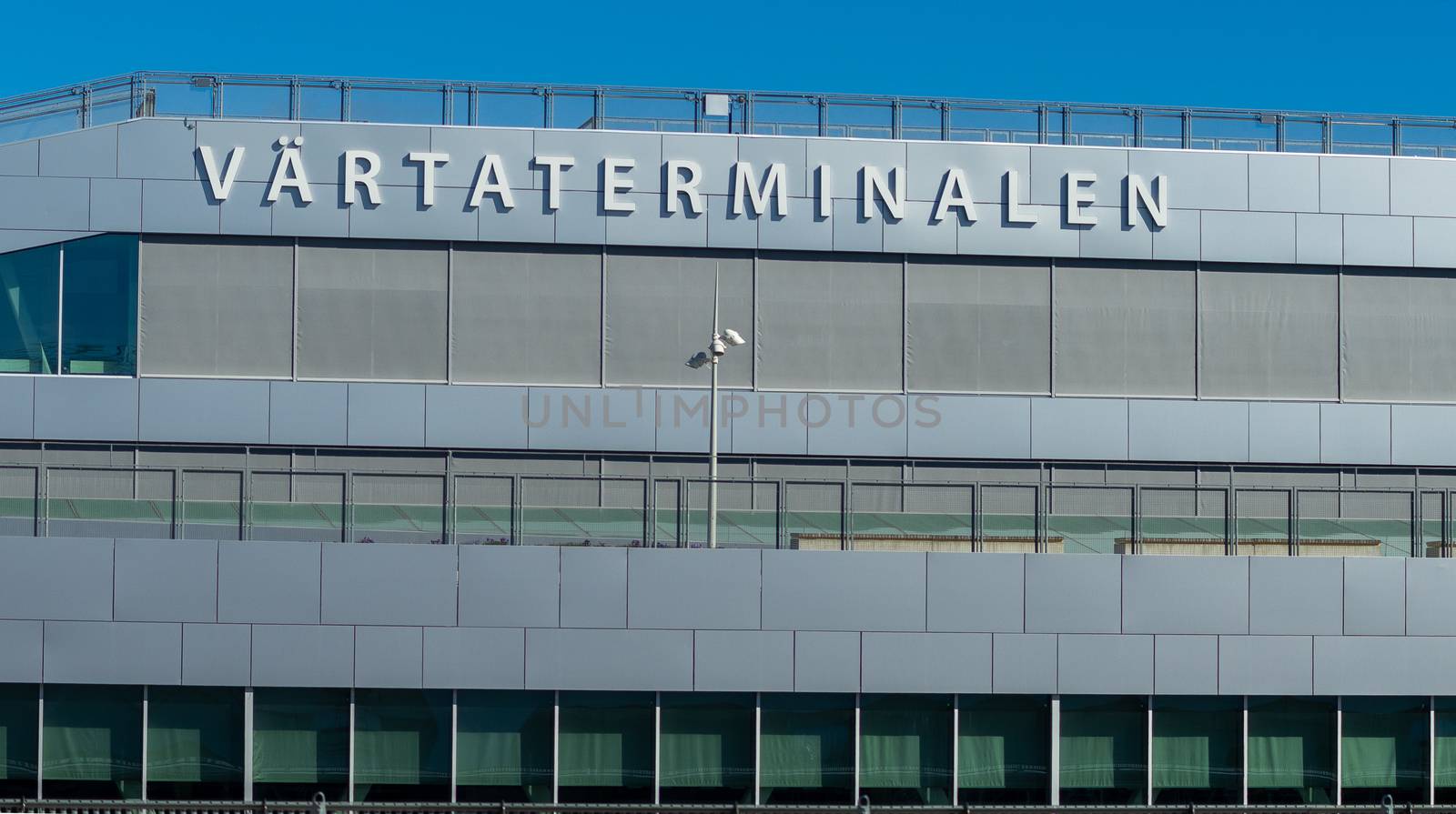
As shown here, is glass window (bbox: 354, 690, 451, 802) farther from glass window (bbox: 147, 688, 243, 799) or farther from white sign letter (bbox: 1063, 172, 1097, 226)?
white sign letter (bbox: 1063, 172, 1097, 226)

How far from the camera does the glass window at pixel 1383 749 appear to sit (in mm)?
20750

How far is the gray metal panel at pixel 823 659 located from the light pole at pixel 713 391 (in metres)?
1.77

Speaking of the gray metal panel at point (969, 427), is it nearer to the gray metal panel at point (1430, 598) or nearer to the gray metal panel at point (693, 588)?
the gray metal panel at point (693, 588)

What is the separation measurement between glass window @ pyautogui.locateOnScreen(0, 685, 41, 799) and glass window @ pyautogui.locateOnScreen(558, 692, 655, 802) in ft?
22.4

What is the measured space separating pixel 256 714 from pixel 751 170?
38.5ft

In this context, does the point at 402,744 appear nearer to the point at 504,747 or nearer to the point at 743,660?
the point at 504,747

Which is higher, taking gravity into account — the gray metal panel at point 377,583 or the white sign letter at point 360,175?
the white sign letter at point 360,175

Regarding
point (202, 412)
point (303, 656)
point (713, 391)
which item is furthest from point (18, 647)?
point (713, 391)

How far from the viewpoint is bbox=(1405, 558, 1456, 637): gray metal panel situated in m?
20.1

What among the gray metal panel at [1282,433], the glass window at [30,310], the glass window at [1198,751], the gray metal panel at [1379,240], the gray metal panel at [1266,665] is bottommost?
the glass window at [1198,751]

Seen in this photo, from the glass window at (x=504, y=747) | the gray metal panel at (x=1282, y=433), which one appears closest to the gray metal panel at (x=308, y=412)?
the glass window at (x=504, y=747)

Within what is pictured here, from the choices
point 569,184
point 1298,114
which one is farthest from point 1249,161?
point 569,184

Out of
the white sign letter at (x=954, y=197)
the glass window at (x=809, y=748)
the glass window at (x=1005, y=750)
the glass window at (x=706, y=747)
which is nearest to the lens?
the glass window at (x=706, y=747)

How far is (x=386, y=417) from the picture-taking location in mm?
25219
